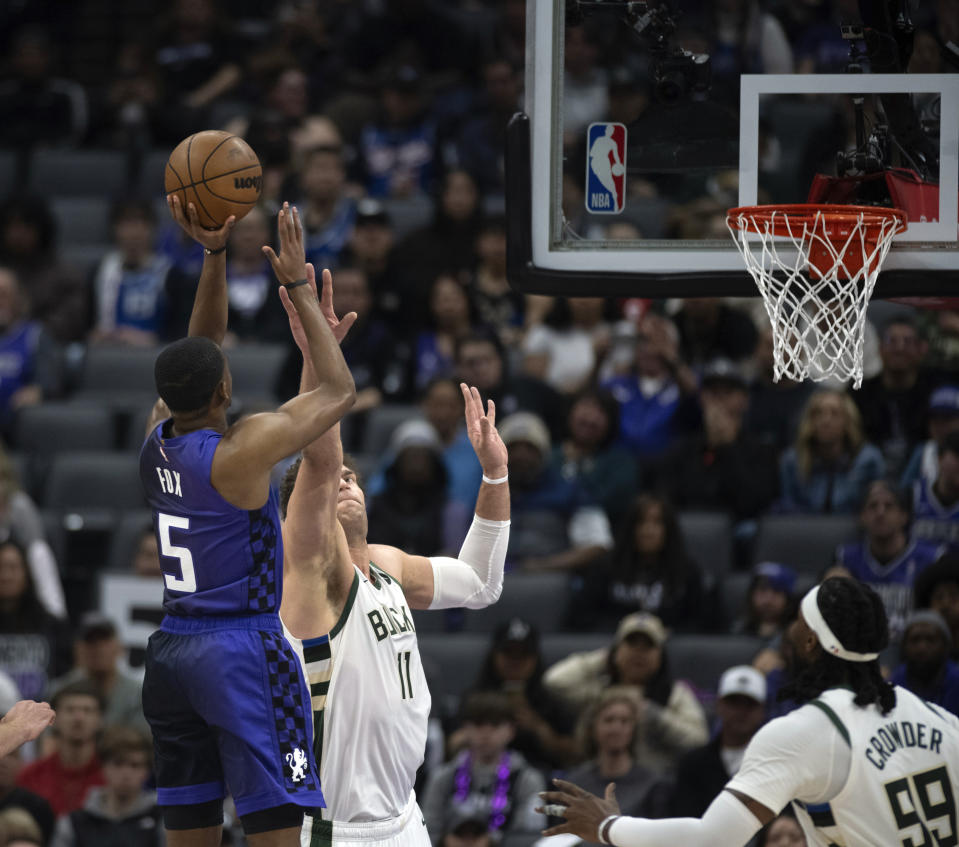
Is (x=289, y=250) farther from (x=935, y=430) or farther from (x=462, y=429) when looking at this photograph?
(x=462, y=429)

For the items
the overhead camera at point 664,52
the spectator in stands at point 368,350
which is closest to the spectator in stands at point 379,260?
the spectator in stands at point 368,350

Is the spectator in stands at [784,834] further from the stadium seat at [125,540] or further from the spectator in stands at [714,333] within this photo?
the stadium seat at [125,540]

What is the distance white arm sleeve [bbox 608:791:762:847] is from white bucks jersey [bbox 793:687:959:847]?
27 cm

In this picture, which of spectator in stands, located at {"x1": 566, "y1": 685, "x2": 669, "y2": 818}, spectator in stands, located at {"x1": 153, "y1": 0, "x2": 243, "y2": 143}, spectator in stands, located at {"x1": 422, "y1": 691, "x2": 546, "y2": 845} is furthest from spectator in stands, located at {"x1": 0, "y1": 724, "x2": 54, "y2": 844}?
spectator in stands, located at {"x1": 153, "y1": 0, "x2": 243, "y2": 143}

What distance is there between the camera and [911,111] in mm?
6141

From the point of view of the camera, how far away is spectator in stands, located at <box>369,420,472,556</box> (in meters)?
9.36

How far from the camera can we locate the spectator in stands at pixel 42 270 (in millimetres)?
11641

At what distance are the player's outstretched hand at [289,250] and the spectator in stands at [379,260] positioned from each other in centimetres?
601

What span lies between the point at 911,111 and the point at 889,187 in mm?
319

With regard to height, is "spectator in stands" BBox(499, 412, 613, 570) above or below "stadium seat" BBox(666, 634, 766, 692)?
above

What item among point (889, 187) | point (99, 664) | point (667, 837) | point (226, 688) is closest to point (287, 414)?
point (226, 688)

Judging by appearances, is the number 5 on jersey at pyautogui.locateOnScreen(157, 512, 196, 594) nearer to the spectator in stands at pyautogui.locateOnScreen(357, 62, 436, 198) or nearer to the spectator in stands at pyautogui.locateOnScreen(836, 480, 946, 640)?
the spectator in stands at pyautogui.locateOnScreen(836, 480, 946, 640)

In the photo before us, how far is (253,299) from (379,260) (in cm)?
96

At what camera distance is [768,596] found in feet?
28.5
